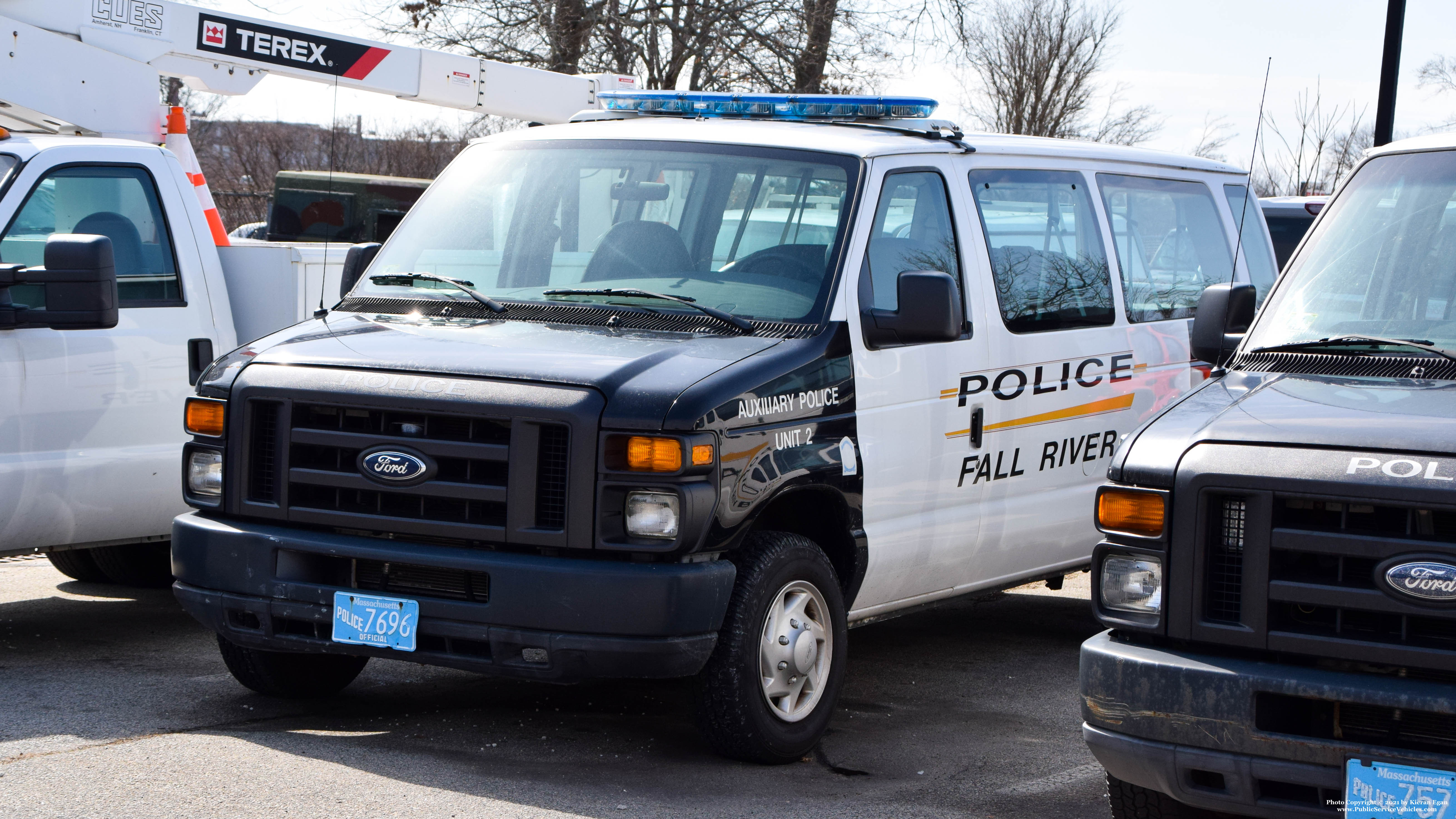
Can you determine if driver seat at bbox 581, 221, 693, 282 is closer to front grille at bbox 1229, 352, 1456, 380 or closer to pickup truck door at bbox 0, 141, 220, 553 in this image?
front grille at bbox 1229, 352, 1456, 380

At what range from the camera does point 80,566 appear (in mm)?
8500

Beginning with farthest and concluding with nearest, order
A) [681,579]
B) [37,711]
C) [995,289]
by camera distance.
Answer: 1. [995,289]
2. [37,711]
3. [681,579]

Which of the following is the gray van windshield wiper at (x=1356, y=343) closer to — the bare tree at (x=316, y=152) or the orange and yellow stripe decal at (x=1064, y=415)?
the orange and yellow stripe decal at (x=1064, y=415)

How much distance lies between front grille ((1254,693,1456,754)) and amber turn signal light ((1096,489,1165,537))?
50cm

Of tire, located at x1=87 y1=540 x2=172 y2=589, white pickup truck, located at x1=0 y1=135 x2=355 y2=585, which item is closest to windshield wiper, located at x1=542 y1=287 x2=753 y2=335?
white pickup truck, located at x1=0 y1=135 x2=355 y2=585

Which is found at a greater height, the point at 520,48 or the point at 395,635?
the point at 520,48

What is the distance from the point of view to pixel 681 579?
500cm

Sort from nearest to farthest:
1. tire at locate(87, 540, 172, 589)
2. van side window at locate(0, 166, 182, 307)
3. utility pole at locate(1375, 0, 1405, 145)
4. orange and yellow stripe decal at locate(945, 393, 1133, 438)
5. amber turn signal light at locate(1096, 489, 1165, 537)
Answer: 1. amber turn signal light at locate(1096, 489, 1165, 537)
2. orange and yellow stripe decal at locate(945, 393, 1133, 438)
3. van side window at locate(0, 166, 182, 307)
4. tire at locate(87, 540, 172, 589)
5. utility pole at locate(1375, 0, 1405, 145)

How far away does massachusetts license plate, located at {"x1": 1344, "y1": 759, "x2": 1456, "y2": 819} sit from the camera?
12.4 ft

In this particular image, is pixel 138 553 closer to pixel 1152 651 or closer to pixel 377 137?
pixel 1152 651

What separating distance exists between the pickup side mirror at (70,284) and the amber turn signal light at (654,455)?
2543 mm

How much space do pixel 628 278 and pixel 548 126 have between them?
4.01 feet

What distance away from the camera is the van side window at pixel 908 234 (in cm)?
603

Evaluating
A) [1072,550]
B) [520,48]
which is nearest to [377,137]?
[520,48]
